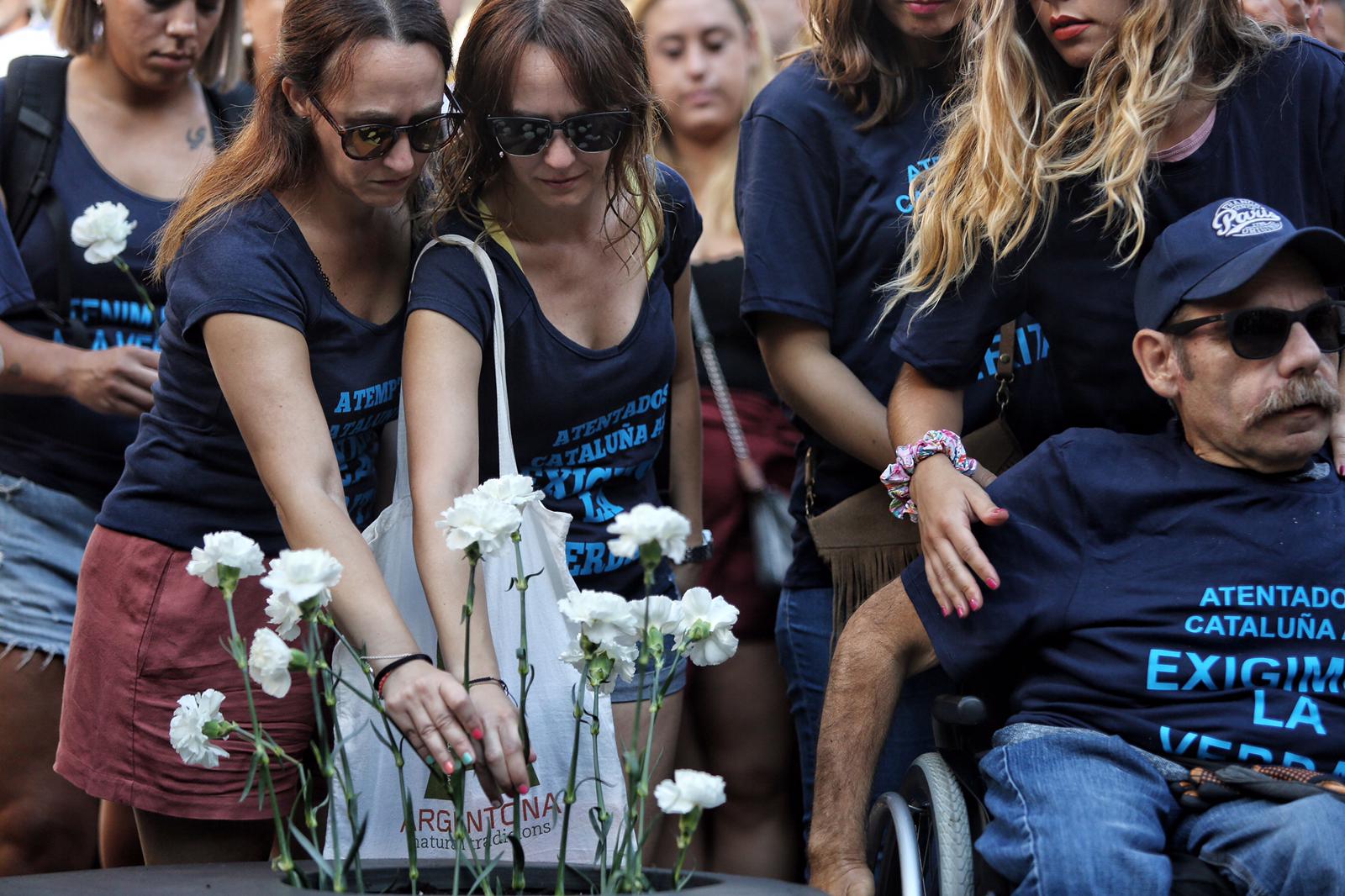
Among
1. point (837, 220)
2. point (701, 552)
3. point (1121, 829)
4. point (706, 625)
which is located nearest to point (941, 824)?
point (1121, 829)

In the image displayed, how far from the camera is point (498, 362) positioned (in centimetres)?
249

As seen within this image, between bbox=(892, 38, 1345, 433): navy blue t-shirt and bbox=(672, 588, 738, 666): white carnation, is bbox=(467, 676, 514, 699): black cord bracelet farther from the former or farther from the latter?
bbox=(892, 38, 1345, 433): navy blue t-shirt

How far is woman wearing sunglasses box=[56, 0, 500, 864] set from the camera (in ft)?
7.57

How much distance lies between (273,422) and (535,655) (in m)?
0.53

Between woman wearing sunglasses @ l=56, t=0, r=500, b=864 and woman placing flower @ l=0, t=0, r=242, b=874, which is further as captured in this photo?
woman placing flower @ l=0, t=0, r=242, b=874

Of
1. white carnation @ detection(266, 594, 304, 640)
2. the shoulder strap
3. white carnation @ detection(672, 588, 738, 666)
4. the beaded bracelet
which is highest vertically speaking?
the shoulder strap

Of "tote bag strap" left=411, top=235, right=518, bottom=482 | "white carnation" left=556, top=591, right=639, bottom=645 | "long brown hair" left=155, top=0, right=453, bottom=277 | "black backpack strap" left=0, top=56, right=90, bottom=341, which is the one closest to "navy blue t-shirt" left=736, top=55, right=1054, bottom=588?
"tote bag strap" left=411, top=235, right=518, bottom=482

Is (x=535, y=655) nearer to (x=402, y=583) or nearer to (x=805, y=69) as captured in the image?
(x=402, y=583)

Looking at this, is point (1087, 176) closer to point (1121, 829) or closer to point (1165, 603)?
point (1165, 603)

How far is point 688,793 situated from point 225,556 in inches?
23.6

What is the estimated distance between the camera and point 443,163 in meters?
2.65

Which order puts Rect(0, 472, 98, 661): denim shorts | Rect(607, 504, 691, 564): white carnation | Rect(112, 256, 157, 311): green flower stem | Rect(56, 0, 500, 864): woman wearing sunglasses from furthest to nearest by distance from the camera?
Rect(0, 472, 98, 661): denim shorts
Rect(112, 256, 157, 311): green flower stem
Rect(56, 0, 500, 864): woman wearing sunglasses
Rect(607, 504, 691, 564): white carnation

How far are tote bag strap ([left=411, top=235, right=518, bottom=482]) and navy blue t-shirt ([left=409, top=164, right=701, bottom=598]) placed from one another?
13 millimetres

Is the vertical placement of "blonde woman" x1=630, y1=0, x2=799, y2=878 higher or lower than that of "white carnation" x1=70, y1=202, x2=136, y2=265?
lower
